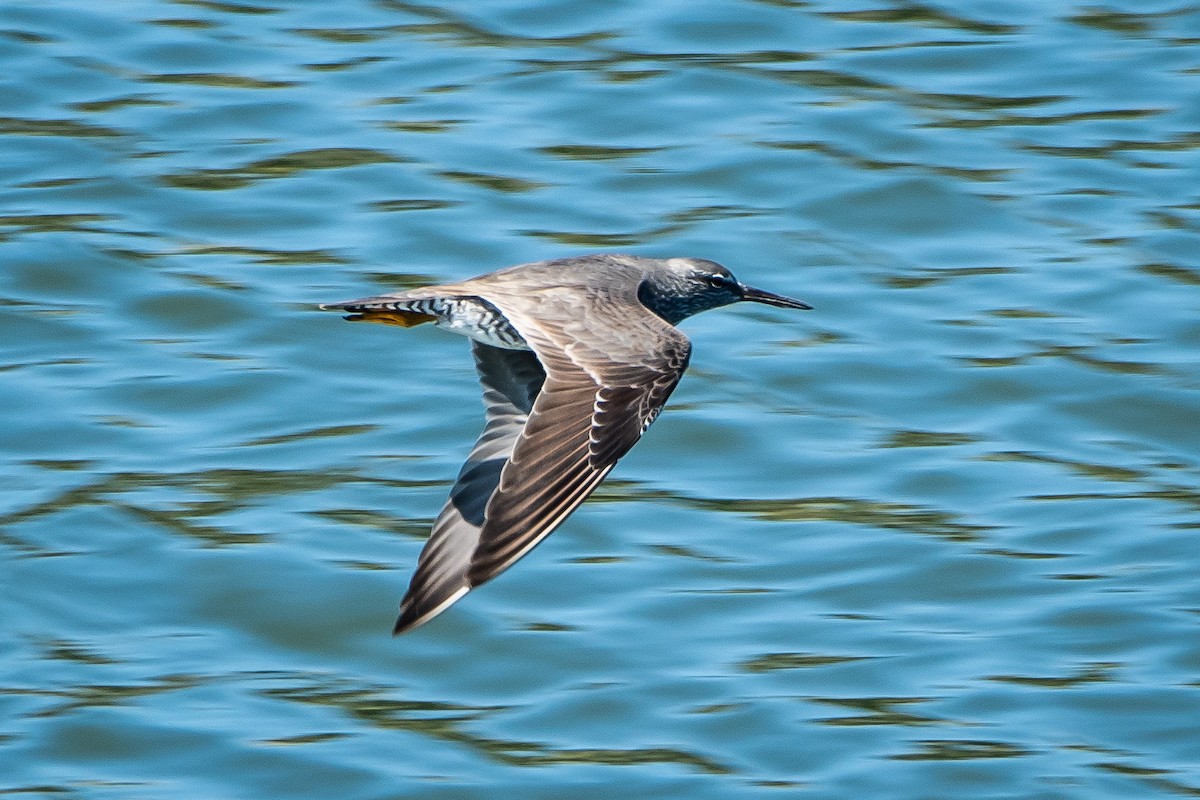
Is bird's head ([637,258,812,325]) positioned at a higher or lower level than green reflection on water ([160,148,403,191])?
higher

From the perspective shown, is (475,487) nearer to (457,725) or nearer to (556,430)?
(556,430)

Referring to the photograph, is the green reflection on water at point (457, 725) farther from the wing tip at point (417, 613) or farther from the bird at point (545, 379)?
the wing tip at point (417, 613)

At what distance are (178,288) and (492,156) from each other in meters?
2.06

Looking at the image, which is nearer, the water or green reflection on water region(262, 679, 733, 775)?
green reflection on water region(262, 679, 733, 775)

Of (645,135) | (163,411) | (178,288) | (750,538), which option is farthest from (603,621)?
(645,135)

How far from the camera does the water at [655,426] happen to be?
28.6 ft

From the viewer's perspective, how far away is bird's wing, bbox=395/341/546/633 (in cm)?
716

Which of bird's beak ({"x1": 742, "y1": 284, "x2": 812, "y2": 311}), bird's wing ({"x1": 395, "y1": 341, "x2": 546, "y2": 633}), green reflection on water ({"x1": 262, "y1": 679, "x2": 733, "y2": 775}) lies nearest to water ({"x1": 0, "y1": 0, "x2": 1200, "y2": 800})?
green reflection on water ({"x1": 262, "y1": 679, "x2": 733, "y2": 775})

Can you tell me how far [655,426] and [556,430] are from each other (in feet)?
11.5

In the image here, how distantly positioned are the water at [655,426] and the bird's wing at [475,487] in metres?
1.20

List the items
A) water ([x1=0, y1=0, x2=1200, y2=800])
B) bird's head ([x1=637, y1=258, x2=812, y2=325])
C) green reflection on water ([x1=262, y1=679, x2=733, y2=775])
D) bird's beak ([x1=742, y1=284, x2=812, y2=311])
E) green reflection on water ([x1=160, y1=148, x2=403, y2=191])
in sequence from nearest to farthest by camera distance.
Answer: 1. green reflection on water ([x1=262, y1=679, x2=733, y2=775])
2. water ([x1=0, y1=0, x2=1200, y2=800])
3. bird's head ([x1=637, y1=258, x2=812, y2=325])
4. bird's beak ([x1=742, y1=284, x2=812, y2=311])
5. green reflection on water ([x1=160, y1=148, x2=403, y2=191])

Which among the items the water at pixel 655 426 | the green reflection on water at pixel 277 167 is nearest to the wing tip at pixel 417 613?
the water at pixel 655 426

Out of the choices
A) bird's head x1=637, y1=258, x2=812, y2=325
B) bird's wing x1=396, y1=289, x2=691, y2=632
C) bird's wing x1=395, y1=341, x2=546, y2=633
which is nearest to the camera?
bird's wing x1=396, y1=289, x2=691, y2=632

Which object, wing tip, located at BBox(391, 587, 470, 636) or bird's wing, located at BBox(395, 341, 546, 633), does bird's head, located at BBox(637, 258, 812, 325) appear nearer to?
bird's wing, located at BBox(395, 341, 546, 633)
